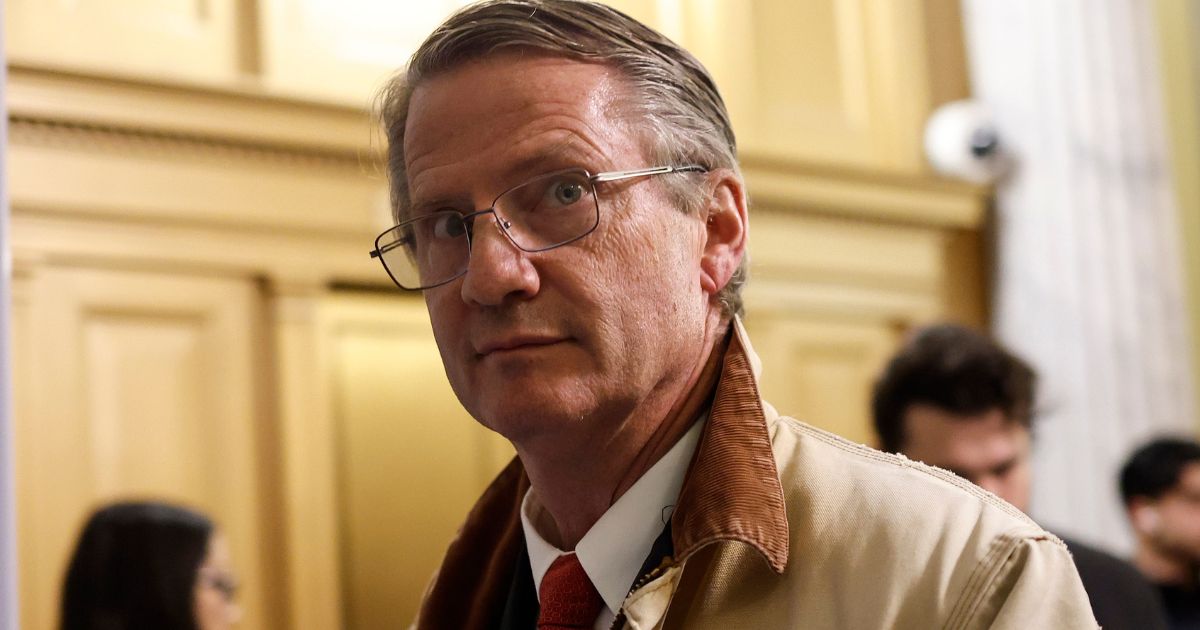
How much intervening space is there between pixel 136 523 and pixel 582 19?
7.60 ft

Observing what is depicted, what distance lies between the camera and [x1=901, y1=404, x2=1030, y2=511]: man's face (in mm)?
2822

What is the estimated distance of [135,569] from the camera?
3338 millimetres

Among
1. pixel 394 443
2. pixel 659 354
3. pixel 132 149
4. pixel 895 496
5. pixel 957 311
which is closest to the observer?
pixel 895 496

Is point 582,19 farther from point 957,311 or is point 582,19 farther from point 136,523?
point 957,311

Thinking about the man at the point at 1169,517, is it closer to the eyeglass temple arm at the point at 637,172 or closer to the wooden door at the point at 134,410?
the wooden door at the point at 134,410

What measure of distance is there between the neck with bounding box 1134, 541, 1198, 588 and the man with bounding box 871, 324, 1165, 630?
133 cm

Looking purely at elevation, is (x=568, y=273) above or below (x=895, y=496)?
above

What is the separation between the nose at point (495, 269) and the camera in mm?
1379

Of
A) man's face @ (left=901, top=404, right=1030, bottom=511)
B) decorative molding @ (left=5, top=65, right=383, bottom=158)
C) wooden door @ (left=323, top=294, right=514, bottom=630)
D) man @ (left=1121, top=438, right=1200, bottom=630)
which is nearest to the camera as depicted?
man's face @ (left=901, top=404, right=1030, bottom=511)

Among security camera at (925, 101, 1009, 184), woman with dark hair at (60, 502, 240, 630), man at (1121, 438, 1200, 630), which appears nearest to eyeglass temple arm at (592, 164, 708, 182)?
woman with dark hair at (60, 502, 240, 630)

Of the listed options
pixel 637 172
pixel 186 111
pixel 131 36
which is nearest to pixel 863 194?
pixel 186 111

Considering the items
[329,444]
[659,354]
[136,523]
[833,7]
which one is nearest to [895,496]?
[659,354]

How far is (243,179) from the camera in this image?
4.52 metres

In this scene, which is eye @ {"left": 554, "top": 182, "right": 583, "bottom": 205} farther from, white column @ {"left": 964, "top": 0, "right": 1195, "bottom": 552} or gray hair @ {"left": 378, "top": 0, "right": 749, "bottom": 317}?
white column @ {"left": 964, "top": 0, "right": 1195, "bottom": 552}
